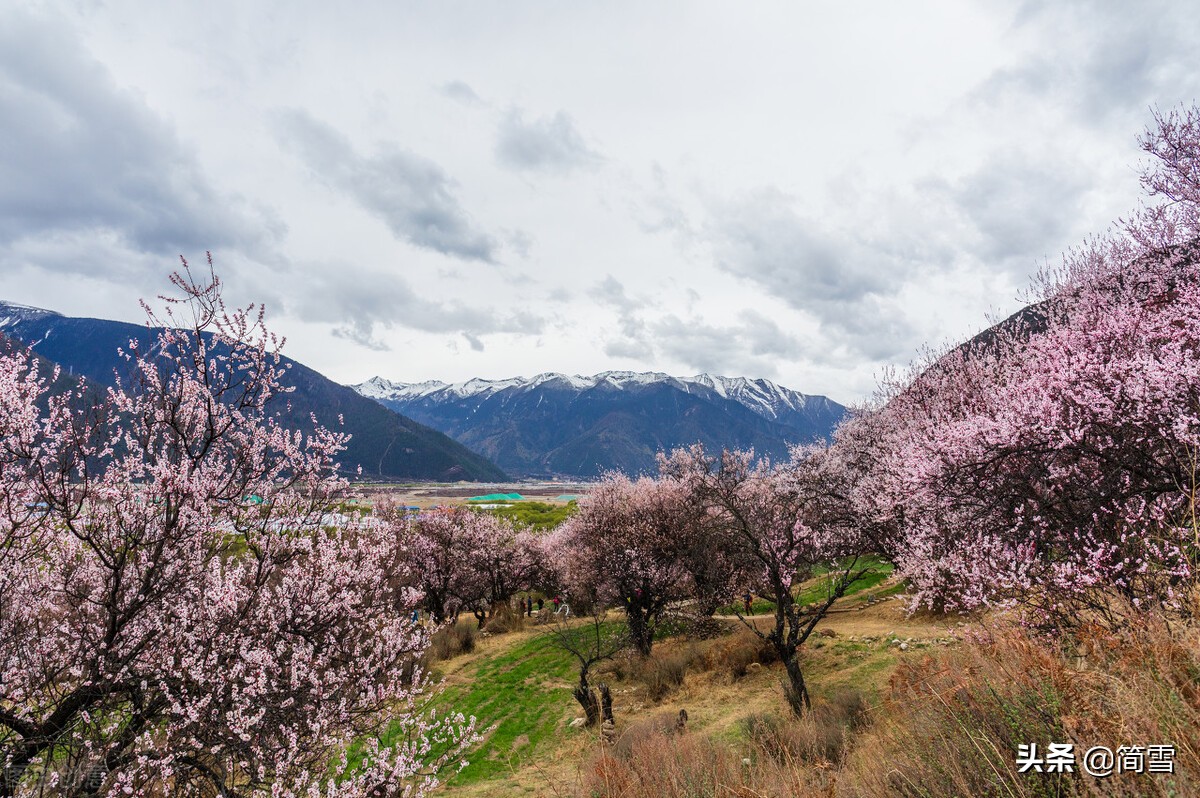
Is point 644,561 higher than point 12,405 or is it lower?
lower

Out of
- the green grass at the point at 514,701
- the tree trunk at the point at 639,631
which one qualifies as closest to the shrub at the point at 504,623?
the green grass at the point at 514,701

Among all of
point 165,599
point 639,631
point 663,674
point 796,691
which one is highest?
point 165,599

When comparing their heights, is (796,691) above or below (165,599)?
below

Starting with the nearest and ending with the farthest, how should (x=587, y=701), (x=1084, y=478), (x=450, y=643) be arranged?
(x=1084, y=478) → (x=587, y=701) → (x=450, y=643)

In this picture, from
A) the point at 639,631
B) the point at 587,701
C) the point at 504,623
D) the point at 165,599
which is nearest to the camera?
the point at 165,599

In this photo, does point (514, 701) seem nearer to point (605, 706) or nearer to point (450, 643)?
point (605, 706)

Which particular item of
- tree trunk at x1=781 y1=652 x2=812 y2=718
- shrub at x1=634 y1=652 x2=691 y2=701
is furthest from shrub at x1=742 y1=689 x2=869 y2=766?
shrub at x1=634 y1=652 x2=691 y2=701

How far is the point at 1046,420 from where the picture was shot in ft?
30.5

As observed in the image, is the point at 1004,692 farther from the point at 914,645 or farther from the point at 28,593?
the point at 914,645

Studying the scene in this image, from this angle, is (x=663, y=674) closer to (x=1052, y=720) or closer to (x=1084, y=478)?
(x=1084, y=478)

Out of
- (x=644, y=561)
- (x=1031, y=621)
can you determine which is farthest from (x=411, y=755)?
(x=644, y=561)

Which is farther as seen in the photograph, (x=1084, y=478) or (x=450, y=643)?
(x=450, y=643)

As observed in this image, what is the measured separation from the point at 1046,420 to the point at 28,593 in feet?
56.4

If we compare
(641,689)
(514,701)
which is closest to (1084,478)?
(641,689)
